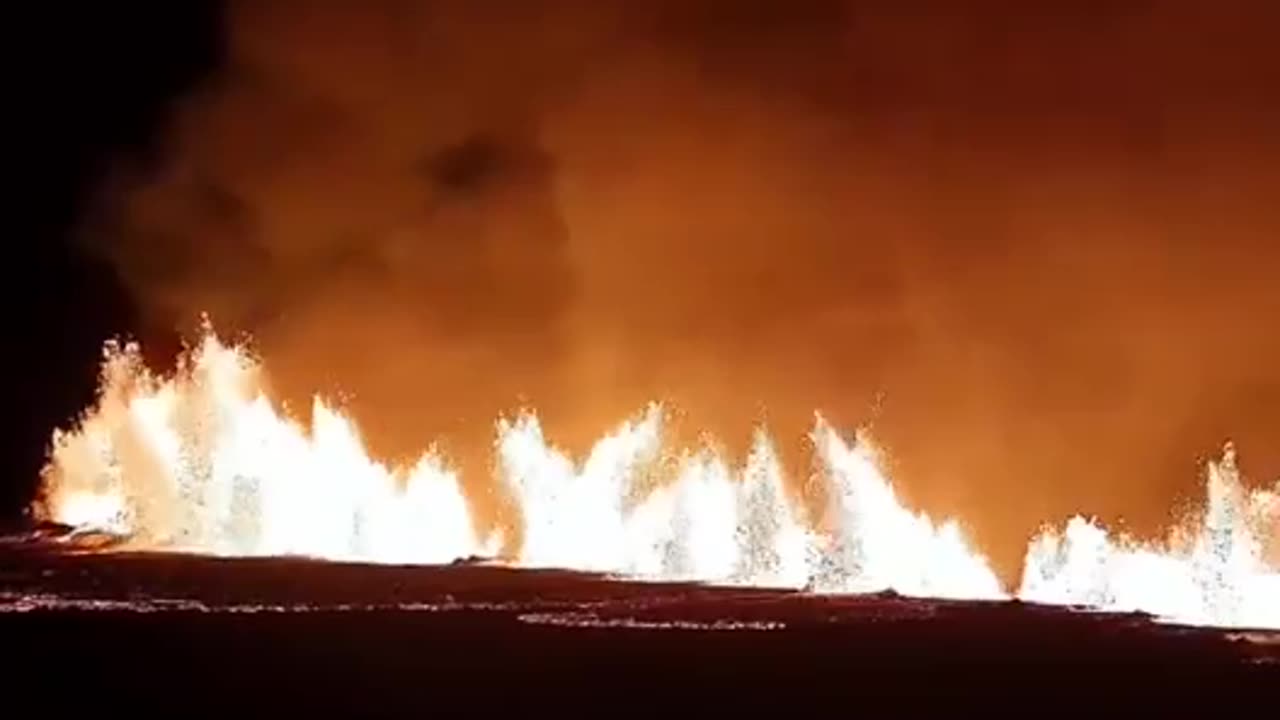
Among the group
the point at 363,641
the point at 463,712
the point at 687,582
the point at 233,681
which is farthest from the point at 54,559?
the point at 463,712

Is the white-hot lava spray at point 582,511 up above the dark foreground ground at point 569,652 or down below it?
above

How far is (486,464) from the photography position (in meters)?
52.9

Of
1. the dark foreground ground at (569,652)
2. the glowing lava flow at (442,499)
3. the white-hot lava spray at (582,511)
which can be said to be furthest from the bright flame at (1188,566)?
the dark foreground ground at (569,652)

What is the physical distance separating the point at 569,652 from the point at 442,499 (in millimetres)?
27084

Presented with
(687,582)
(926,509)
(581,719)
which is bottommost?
(581,719)

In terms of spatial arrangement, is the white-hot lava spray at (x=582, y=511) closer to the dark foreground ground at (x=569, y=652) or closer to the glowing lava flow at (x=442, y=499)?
the glowing lava flow at (x=442, y=499)

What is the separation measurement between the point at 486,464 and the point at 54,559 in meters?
16.3

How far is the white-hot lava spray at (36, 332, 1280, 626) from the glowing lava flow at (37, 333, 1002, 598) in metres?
0.07

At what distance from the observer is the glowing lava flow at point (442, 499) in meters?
41.6

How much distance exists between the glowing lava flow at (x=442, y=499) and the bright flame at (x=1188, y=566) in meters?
1.68

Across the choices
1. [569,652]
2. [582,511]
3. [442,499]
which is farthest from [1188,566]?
[442,499]

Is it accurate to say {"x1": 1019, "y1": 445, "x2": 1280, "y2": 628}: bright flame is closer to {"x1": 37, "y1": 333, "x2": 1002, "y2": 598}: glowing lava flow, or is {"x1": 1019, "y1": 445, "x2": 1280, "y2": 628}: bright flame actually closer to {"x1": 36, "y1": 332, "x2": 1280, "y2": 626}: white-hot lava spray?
{"x1": 36, "y1": 332, "x2": 1280, "y2": 626}: white-hot lava spray

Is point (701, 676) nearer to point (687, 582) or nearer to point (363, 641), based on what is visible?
point (363, 641)

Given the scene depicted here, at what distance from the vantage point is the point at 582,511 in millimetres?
46688
